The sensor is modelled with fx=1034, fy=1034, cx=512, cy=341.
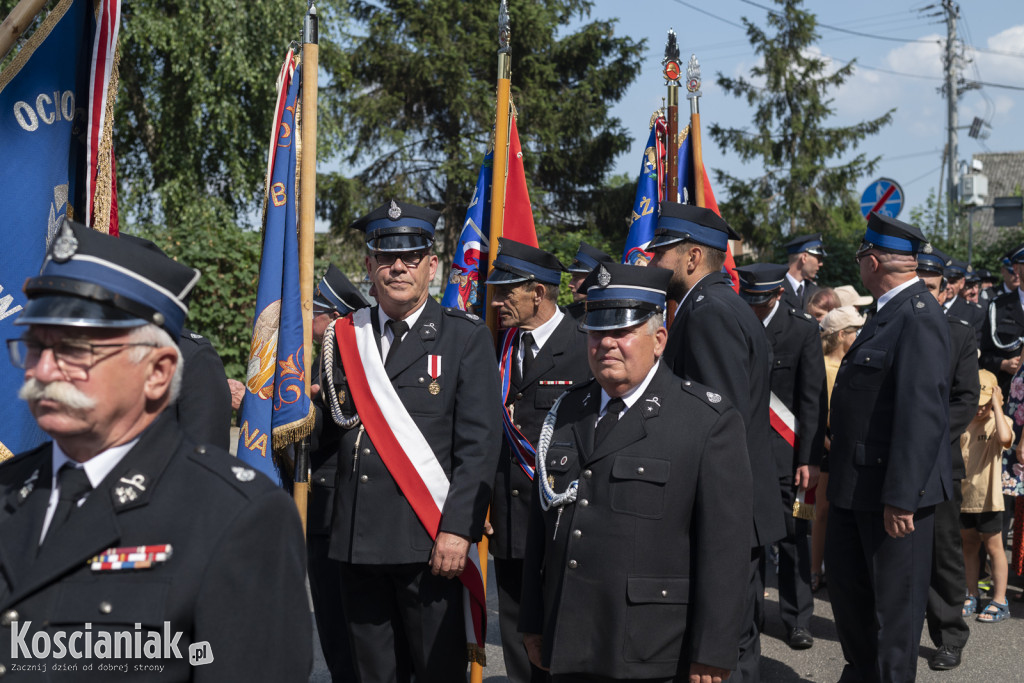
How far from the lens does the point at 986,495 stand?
660 centimetres

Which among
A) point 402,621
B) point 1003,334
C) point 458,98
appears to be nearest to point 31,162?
point 402,621


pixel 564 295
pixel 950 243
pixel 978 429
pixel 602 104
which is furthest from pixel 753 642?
pixel 602 104

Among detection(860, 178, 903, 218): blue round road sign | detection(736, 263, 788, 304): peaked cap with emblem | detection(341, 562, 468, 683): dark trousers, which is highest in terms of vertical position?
detection(860, 178, 903, 218): blue round road sign

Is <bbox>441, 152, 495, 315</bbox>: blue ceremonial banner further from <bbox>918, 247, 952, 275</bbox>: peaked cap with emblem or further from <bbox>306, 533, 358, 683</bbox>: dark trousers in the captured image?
<bbox>918, 247, 952, 275</bbox>: peaked cap with emblem

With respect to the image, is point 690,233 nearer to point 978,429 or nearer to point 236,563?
point 236,563

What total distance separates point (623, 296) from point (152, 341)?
1678 mm

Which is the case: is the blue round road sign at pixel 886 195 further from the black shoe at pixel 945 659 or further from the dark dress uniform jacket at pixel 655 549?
the dark dress uniform jacket at pixel 655 549

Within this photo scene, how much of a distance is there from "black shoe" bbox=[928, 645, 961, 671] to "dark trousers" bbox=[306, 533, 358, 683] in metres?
3.17

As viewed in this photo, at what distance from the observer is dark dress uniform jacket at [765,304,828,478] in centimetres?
616

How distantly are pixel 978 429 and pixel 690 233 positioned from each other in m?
3.56

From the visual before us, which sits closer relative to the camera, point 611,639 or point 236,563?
point 236,563

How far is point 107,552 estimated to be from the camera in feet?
6.15

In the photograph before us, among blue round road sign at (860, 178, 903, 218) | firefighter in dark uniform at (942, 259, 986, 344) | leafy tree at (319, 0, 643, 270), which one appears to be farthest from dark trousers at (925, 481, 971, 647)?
leafy tree at (319, 0, 643, 270)

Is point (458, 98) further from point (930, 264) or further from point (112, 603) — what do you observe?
point (112, 603)
